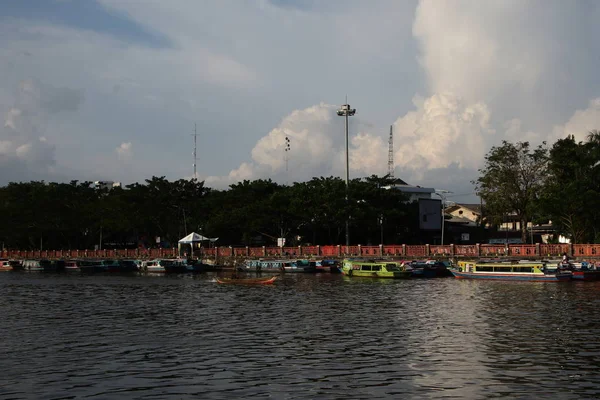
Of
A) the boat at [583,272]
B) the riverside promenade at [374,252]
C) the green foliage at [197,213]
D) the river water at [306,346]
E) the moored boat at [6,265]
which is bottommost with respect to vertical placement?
the river water at [306,346]

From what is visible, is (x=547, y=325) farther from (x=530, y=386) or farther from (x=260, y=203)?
(x=260, y=203)

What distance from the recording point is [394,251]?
261ft

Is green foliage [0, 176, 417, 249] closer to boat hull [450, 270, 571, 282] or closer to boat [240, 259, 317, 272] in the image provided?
boat [240, 259, 317, 272]

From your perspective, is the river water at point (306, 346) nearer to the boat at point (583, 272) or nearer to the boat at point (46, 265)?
the boat at point (583, 272)

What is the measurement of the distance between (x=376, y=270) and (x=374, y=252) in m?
7.89

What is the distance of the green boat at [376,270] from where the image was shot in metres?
→ 71.8

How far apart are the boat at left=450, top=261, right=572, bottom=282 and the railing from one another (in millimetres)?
3196

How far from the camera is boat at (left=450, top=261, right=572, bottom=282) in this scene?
2450 inches

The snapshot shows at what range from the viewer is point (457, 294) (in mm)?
52500

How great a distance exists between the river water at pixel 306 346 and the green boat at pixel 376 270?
18586mm

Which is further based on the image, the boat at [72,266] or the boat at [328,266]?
the boat at [72,266]

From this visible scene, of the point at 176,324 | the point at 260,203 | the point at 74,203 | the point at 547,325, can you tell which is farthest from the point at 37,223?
the point at 547,325

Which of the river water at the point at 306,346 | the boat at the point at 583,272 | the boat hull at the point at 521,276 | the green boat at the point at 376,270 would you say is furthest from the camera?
the green boat at the point at 376,270

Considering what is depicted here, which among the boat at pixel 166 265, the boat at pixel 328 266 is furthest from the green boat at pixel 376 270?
the boat at pixel 166 265
